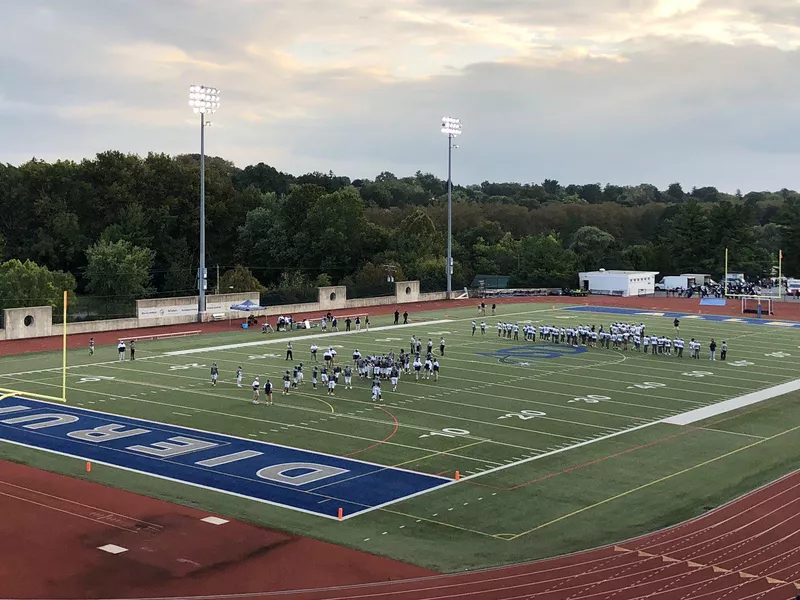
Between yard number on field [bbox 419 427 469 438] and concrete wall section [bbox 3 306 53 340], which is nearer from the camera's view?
yard number on field [bbox 419 427 469 438]

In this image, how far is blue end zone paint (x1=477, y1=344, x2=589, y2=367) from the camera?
41.3 metres

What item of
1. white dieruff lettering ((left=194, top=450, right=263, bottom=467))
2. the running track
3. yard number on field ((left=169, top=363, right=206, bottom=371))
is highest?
yard number on field ((left=169, top=363, right=206, bottom=371))

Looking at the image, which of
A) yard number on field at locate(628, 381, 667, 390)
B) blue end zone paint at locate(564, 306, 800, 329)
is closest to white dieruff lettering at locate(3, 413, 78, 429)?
yard number on field at locate(628, 381, 667, 390)

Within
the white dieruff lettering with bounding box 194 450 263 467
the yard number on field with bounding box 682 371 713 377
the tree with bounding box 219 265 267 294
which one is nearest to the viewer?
the white dieruff lettering with bounding box 194 450 263 467

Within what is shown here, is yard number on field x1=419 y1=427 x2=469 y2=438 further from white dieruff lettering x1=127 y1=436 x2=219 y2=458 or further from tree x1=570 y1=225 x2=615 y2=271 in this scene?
tree x1=570 y1=225 x2=615 y2=271

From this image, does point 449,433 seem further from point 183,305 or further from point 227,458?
point 183,305

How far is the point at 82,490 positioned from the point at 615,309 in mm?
50594

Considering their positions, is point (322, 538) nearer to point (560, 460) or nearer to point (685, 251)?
point (560, 460)

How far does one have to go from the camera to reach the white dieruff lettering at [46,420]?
28.0m

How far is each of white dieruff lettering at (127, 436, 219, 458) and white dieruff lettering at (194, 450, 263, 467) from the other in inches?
44.0

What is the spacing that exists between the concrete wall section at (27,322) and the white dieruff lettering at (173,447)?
24.1 metres

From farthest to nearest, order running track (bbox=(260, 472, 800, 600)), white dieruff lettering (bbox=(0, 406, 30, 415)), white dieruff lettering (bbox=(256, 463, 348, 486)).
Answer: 1. white dieruff lettering (bbox=(0, 406, 30, 415))
2. white dieruff lettering (bbox=(256, 463, 348, 486))
3. running track (bbox=(260, 472, 800, 600))

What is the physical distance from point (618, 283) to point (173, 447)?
59.5m

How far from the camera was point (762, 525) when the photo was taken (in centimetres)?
1919
